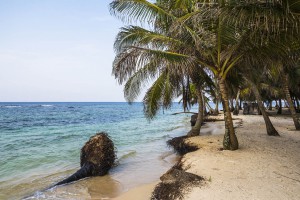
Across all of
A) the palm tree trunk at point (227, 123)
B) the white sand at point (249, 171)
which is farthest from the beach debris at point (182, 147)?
the palm tree trunk at point (227, 123)

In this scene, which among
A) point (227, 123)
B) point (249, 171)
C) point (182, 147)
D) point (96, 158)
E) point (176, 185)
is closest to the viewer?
point (176, 185)

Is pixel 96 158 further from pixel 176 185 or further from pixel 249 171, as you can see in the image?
pixel 249 171

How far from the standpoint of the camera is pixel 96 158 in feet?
23.8

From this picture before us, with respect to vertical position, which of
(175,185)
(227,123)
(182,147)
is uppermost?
(227,123)

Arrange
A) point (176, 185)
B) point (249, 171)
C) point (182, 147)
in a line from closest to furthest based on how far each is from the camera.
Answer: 1. point (176, 185)
2. point (249, 171)
3. point (182, 147)

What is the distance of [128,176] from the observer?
7.14 m

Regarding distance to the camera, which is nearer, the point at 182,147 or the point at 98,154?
the point at 98,154

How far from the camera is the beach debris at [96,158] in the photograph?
7.12 m

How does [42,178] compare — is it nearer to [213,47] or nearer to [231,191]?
[231,191]

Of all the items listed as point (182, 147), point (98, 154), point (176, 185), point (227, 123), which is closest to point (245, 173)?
point (176, 185)

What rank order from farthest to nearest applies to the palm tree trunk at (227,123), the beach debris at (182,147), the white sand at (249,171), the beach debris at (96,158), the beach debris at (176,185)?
1. the beach debris at (182,147)
2. the palm tree trunk at (227,123)
3. the beach debris at (96,158)
4. the beach debris at (176,185)
5. the white sand at (249,171)

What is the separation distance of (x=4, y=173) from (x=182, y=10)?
7885mm

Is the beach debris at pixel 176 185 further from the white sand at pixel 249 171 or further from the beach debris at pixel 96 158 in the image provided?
the beach debris at pixel 96 158

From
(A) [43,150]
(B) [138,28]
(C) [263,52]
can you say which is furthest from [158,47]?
(A) [43,150]
